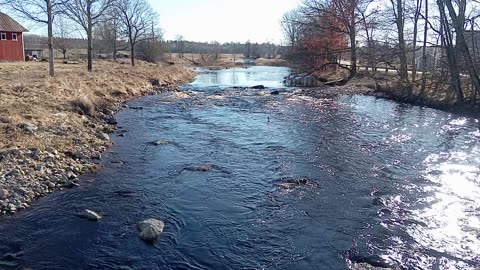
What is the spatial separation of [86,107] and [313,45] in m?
26.9

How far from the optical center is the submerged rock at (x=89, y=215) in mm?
8016

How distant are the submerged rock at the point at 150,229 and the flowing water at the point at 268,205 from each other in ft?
0.43

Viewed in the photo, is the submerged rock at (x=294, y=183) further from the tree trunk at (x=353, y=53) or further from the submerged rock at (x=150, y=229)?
the tree trunk at (x=353, y=53)

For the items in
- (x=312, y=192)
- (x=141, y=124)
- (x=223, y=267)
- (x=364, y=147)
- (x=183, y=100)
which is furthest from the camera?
(x=183, y=100)

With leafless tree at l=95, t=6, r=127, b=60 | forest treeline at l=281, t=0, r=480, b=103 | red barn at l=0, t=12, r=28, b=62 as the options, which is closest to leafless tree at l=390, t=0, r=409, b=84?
forest treeline at l=281, t=0, r=480, b=103

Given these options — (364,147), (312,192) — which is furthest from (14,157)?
(364,147)

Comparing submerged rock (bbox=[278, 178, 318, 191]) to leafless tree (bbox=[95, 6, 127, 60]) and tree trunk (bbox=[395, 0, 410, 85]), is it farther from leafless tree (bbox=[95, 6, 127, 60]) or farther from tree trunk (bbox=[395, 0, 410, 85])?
leafless tree (bbox=[95, 6, 127, 60])

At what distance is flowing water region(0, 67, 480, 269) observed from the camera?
665 cm

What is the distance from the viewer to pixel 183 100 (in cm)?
2636

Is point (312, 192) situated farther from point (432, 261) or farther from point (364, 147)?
point (364, 147)

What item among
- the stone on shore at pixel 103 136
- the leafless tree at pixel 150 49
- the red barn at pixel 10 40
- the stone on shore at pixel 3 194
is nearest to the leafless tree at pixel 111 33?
the leafless tree at pixel 150 49

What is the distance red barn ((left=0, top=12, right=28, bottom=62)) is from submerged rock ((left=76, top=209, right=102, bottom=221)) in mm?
43258

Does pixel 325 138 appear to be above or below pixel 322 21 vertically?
below

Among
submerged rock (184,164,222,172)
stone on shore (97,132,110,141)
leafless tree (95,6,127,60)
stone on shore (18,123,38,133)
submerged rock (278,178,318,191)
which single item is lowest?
submerged rock (278,178,318,191)
